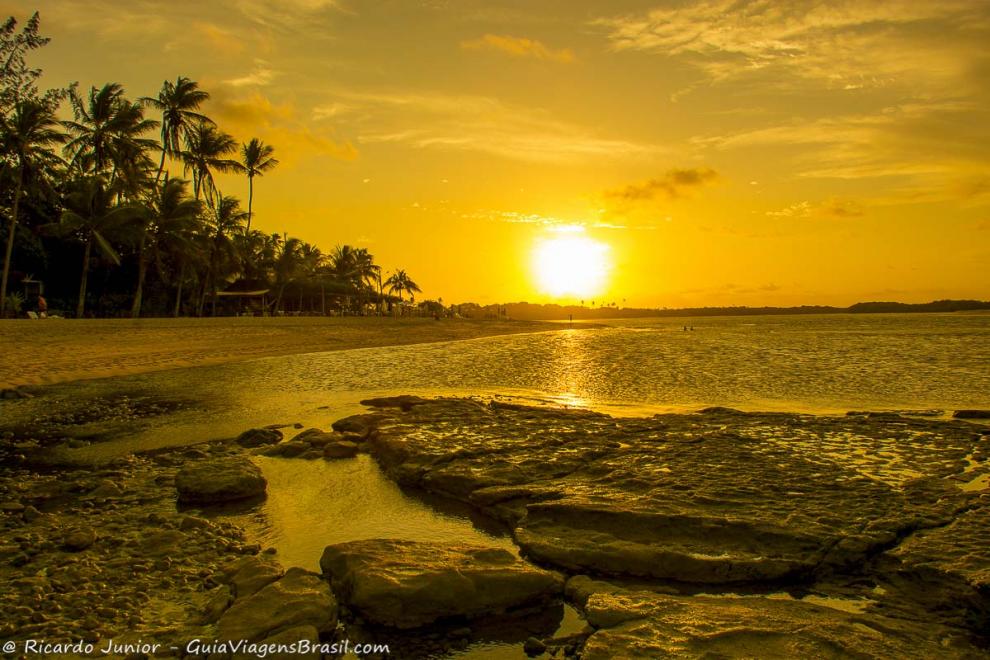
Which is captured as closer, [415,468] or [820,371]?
[415,468]

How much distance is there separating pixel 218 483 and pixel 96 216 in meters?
36.2

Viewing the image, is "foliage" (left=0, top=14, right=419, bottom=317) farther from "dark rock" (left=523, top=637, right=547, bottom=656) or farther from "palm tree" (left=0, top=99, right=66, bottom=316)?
"dark rock" (left=523, top=637, right=547, bottom=656)

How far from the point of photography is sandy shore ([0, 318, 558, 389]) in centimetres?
1688

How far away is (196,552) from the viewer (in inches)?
174

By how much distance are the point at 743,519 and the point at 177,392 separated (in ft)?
41.7

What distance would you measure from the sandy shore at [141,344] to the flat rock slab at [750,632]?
15.7 m

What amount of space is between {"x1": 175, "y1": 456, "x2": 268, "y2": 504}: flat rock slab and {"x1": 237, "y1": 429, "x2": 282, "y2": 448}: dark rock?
199cm

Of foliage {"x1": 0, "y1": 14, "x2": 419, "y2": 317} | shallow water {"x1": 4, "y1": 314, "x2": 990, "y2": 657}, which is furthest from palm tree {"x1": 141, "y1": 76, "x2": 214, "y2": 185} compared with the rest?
shallow water {"x1": 4, "y1": 314, "x2": 990, "y2": 657}

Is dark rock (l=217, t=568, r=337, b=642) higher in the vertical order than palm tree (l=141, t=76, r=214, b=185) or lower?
lower

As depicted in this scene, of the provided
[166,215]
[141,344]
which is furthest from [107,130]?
[141,344]

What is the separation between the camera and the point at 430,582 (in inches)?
146

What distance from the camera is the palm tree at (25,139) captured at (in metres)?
29.7

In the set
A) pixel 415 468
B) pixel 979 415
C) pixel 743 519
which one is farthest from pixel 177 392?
pixel 979 415

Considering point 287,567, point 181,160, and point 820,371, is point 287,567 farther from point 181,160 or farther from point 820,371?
point 181,160
